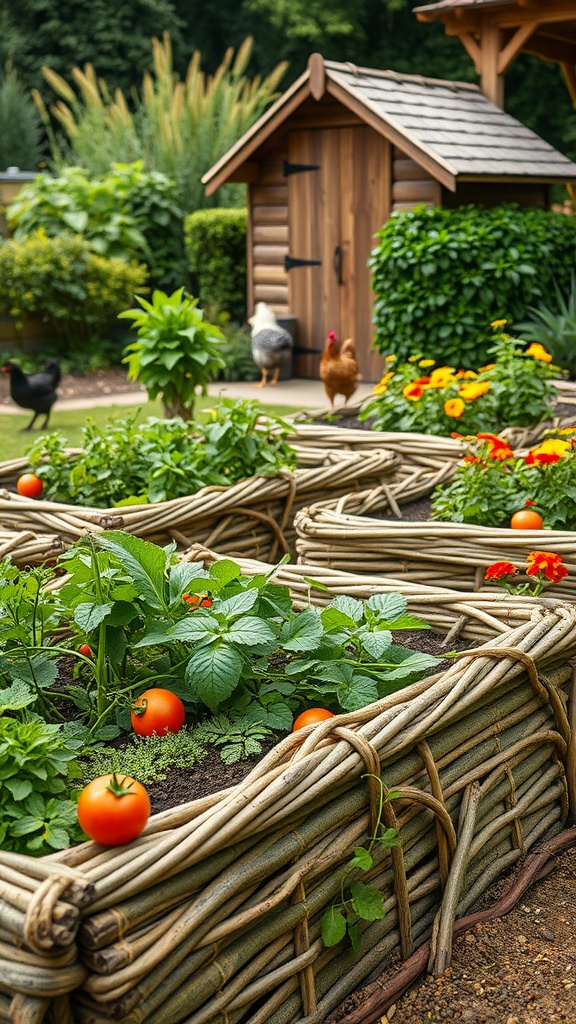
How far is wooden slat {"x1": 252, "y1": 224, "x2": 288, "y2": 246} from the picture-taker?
10.3 m

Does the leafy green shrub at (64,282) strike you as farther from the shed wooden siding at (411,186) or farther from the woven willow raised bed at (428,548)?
the woven willow raised bed at (428,548)

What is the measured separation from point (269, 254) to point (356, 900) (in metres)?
9.30

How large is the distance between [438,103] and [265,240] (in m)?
2.11

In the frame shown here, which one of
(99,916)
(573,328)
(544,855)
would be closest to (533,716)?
(544,855)

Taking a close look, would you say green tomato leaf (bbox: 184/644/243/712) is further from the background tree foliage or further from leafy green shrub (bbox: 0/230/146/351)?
the background tree foliage

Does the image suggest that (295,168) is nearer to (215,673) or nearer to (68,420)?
(68,420)

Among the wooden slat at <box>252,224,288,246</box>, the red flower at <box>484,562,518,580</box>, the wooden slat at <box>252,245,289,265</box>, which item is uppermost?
the wooden slat at <box>252,224,288,246</box>

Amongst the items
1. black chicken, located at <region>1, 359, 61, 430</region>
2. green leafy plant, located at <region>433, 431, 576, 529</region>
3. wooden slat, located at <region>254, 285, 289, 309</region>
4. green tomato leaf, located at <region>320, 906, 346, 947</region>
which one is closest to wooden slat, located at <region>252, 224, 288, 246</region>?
wooden slat, located at <region>254, 285, 289, 309</region>

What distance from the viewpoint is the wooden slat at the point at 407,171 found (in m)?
8.88

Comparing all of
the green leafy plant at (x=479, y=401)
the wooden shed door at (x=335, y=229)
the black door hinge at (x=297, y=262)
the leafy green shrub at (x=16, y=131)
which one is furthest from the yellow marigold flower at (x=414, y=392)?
the leafy green shrub at (x=16, y=131)

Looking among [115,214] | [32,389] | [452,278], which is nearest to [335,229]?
[452,278]

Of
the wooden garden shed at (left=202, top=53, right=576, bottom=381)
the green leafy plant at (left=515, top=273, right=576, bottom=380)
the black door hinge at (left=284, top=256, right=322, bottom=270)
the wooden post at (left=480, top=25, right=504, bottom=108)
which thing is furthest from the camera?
the black door hinge at (left=284, top=256, right=322, bottom=270)

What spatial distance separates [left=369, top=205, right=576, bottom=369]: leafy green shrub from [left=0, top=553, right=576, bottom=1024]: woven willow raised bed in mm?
5431

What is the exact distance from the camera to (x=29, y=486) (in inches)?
149
